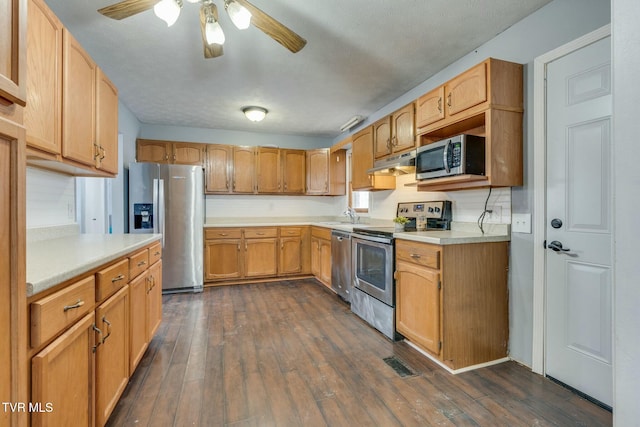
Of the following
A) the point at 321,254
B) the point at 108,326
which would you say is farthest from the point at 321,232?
the point at 108,326

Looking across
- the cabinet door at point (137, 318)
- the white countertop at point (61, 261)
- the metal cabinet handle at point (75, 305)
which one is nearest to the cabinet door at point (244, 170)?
the cabinet door at point (137, 318)

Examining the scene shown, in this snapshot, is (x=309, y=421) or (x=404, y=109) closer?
(x=309, y=421)

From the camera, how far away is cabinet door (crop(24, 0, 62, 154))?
1.33 m

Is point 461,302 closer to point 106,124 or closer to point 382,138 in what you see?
point 382,138

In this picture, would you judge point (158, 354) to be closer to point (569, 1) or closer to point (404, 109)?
point (404, 109)

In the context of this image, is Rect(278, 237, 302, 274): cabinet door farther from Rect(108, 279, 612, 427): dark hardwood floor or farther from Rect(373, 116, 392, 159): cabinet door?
Rect(373, 116, 392, 159): cabinet door

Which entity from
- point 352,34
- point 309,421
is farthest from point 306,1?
point 309,421

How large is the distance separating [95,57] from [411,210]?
3.32 meters

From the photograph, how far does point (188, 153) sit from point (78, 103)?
2.73 m

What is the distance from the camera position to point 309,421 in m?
1.52

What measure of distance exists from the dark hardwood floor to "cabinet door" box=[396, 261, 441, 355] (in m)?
0.16

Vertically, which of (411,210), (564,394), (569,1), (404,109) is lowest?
(564,394)

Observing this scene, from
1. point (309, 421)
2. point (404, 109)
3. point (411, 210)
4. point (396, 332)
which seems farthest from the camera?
point (411, 210)

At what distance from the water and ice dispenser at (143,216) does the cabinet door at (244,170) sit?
1.25 m
